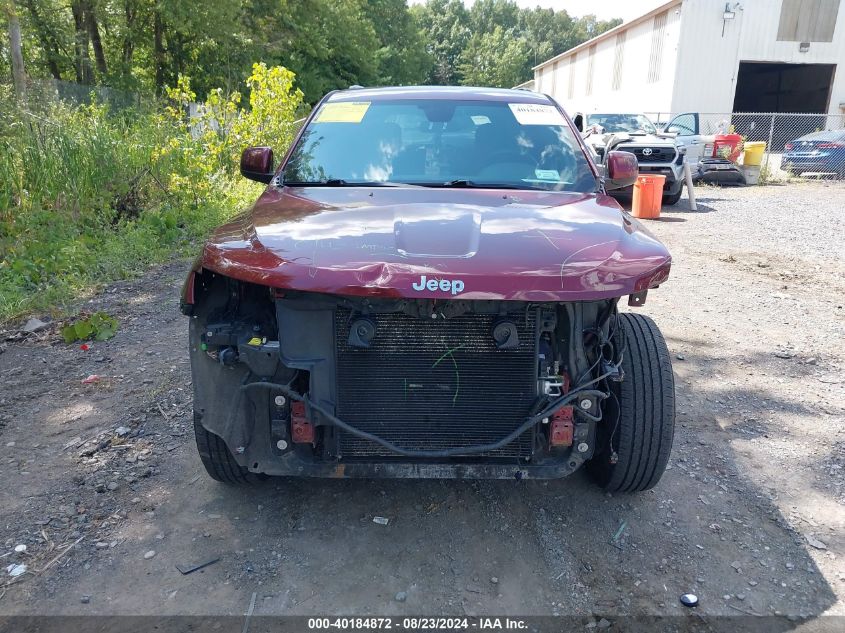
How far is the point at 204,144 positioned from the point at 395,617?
27.9 feet

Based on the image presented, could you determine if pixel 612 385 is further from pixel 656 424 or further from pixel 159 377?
pixel 159 377

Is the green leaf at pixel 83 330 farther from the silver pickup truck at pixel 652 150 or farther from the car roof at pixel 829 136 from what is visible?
the car roof at pixel 829 136

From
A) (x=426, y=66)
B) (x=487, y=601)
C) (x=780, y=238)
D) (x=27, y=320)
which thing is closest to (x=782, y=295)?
(x=780, y=238)

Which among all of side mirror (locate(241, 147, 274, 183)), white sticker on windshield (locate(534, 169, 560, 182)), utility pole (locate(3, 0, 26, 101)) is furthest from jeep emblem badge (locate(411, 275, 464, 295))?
utility pole (locate(3, 0, 26, 101))

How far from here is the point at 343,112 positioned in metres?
3.93

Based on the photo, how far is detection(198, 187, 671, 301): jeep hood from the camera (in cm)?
220

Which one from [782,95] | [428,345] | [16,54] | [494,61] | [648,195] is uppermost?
[494,61]

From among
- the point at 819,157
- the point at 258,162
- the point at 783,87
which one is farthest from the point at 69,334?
the point at 783,87

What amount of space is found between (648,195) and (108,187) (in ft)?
26.5

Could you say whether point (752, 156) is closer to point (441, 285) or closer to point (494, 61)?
point (441, 285)

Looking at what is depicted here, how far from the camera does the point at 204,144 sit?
9484 mm

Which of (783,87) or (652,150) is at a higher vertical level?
(783,87)

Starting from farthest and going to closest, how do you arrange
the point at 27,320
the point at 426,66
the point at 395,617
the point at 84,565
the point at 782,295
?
1. the point at 426,66
2. the point at 782,295
3. the point at 27,320
4. the point at 84,565
5. the point at 395,617

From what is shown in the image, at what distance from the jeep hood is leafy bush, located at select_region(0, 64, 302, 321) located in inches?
154
